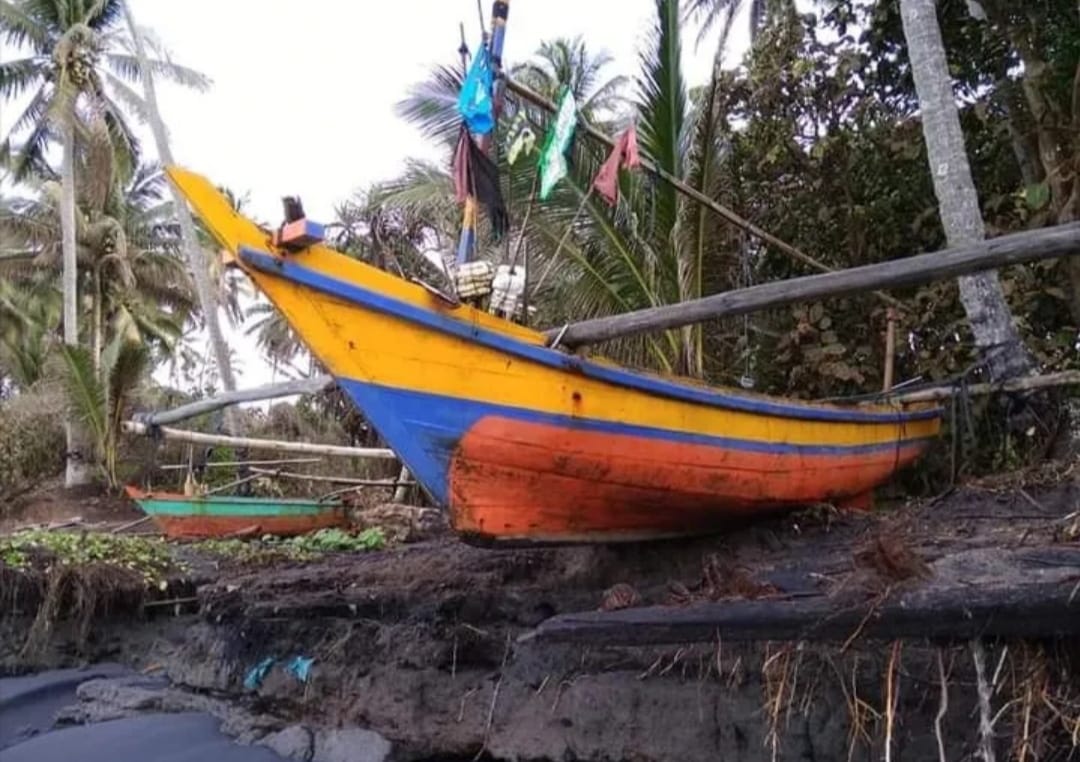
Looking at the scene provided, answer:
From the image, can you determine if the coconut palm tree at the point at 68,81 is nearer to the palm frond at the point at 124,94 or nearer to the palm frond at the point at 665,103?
the palm frond at the point at 124,94

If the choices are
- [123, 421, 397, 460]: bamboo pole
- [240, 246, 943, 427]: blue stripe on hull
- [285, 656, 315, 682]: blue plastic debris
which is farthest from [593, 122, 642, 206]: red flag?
[285, 656, 315, 682]: blue plastic debris

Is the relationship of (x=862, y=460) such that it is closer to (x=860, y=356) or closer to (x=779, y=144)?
(x=860, y=356)

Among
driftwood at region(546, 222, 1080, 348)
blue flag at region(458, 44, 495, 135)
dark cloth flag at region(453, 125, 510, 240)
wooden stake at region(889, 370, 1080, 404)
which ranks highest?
blue flag at region(458, 44, 495, 135)

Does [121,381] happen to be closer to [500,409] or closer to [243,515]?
[243,515]

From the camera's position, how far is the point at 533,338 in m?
A: 3.87

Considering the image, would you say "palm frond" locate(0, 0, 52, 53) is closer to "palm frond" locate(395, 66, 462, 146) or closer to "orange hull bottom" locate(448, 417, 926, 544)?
"palm frond" locate(395, 66, 462, 146)

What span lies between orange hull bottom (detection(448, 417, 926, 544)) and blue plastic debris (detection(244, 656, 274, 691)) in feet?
7.30

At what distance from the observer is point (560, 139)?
14.3 ft

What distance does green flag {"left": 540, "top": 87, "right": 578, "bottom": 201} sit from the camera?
4.33 meters

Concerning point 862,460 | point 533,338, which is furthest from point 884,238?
point 533,338

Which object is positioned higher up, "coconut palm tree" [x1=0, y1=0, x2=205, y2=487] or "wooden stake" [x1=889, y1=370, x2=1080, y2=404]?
"coconut palm tree" [x1=0, y1=0, x2=205, y2=487]

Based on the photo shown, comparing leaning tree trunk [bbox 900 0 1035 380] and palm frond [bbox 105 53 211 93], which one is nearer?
leaning tree trunk [bbox 900 0 1035 380]

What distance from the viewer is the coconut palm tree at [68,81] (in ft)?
61.1

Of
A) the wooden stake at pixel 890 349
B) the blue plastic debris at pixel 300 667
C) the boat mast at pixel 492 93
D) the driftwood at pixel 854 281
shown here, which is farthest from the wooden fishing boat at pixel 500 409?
the wooden stake at pixel 890 349
